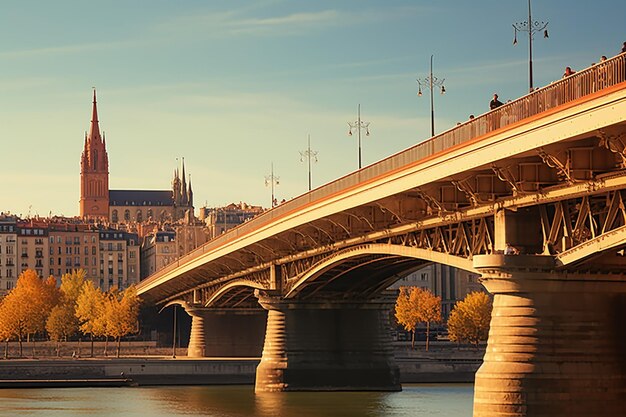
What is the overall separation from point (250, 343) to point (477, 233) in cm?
7411

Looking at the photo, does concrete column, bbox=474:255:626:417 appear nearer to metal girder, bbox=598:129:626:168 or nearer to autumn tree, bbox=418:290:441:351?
metal girder, bbox=598:129:626:168

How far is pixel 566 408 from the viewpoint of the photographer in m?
47.7

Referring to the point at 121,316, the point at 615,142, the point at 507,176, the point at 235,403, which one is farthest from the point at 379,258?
the point at 121,316

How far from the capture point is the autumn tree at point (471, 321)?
13788cm

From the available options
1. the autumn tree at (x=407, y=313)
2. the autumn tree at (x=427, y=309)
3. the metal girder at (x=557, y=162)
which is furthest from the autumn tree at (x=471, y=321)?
the metal girder at (x=557, y=162)

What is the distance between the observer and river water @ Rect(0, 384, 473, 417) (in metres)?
78.0

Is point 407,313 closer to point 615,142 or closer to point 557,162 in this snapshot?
point 557,162

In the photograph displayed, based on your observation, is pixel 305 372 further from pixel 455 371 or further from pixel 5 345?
pixel 5 345

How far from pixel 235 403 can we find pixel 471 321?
5358 cm

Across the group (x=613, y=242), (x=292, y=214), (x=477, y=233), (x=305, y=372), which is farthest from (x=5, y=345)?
(x=613, y=242)

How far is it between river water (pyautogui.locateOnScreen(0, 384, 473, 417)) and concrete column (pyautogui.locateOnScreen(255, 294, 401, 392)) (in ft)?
4.54

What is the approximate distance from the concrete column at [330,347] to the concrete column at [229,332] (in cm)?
3373

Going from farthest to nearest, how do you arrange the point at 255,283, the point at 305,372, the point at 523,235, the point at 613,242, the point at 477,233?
the point at 255,283 → the point at 305,372 → the point at 477,233 → the point at 523,235 → the point at 613,242

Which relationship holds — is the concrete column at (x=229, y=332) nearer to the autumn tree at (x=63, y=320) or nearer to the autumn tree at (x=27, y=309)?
the autumn tree at (x=27, y=309)
